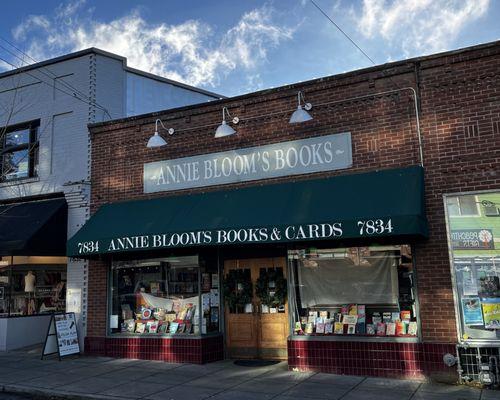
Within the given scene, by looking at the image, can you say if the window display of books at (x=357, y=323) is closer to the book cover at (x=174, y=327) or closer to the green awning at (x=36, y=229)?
the book cover at (x=174, y=327)

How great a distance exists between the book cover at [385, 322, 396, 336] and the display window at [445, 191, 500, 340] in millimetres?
1128

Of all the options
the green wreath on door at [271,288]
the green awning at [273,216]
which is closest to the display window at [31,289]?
the green awning at [273,216]

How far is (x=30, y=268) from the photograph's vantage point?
14430 millimetres

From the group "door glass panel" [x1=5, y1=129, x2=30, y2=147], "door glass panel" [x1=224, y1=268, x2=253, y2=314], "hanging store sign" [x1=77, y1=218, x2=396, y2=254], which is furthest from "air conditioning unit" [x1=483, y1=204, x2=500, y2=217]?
"door glass panel" [x1=5, y1=129, x2=30, y2=147]

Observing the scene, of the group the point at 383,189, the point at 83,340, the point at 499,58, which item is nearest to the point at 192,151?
the point at 383,189

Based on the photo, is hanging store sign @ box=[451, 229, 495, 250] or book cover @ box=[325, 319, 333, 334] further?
book cover @ box=[325, 319, 333, 334]

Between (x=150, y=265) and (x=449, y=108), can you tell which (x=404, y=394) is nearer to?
(x=449, y=108)

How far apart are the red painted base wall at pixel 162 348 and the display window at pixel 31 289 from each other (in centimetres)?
303

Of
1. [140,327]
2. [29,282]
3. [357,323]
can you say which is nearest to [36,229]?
[29,282]

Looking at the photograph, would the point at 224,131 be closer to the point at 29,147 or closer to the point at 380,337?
the point at 380,337

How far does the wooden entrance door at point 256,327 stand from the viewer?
10.8 metres

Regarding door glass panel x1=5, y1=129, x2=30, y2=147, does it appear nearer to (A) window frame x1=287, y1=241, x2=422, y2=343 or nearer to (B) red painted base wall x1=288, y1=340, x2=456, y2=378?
(A) window frame x1=287, y1=241, x2=422, y2=343

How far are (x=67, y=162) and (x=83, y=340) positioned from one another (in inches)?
181

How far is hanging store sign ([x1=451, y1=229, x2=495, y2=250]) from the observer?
8633 millimetres
